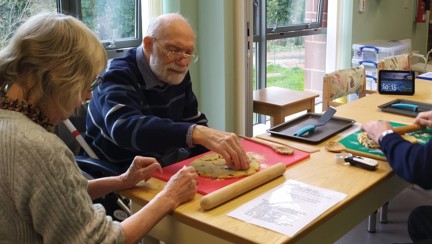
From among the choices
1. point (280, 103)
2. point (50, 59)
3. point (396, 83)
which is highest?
point (50, 59)

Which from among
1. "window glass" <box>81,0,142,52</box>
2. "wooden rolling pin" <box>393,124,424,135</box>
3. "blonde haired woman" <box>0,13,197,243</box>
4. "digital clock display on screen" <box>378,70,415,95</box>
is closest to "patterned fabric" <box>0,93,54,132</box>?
"blonde haired woman" <box>0,13,197,243</box>

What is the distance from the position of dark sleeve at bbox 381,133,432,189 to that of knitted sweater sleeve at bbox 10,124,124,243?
3.02 feet

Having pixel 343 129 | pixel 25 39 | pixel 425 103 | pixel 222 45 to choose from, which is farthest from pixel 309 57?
pixel 25 39

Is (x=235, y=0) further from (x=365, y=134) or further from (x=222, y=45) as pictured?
(x=365, y=134)

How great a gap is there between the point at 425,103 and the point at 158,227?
1.65 meters

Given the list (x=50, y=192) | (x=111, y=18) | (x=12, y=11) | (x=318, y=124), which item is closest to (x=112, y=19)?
(x=111, y=18)

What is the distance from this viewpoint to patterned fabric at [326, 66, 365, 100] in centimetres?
324

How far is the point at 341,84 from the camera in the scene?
130 inches

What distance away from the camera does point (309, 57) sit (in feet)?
16.5

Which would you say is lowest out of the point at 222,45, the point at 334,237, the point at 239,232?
the point at 334,237

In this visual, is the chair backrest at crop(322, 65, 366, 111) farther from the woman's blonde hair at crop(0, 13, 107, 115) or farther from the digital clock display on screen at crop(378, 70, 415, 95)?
the woman's blonde hair at crop(0, 13, 107, 115)

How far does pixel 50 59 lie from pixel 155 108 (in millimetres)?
953

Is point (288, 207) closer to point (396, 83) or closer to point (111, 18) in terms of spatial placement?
point (396, 83)

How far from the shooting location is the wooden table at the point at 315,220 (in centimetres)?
114
